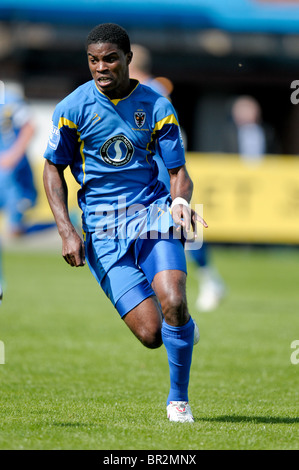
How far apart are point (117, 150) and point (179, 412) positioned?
1619mm

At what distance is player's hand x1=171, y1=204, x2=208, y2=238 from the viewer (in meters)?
5.15

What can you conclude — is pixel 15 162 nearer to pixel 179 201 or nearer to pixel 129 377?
pixel 129 377

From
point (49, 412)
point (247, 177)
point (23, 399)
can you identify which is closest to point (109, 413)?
point (49, 412)

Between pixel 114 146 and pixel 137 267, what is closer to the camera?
pixel 114 146

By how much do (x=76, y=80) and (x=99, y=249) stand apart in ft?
57.3

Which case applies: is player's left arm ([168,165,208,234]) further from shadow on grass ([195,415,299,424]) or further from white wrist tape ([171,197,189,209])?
shadow on grass ([195,415,299,424])

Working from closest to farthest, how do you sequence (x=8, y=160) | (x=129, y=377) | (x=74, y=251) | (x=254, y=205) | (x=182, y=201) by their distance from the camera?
1. (x=74, y=251)
2. (x=182, y=201)
3. (x=129, y=377)
4. (x=8, y=160)
5. (x=254, y=205)

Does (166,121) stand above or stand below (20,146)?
above

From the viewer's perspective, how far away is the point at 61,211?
5367 mm

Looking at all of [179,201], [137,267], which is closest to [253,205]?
[137,267]

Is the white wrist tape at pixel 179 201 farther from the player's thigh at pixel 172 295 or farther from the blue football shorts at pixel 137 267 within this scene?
the player's thigh at pixel 172 295

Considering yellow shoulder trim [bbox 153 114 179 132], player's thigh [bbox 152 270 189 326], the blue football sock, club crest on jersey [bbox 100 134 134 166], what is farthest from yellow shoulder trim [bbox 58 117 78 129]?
the blue football sock

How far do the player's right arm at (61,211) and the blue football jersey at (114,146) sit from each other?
8 centimetres

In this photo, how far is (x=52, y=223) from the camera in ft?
43.0
